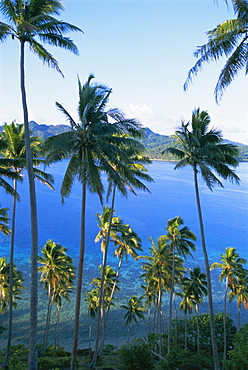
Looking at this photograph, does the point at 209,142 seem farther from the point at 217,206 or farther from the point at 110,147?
the point at 217,206

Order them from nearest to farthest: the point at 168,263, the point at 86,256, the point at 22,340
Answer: the point at 168,263, the point at 22,340, the point at 86,256

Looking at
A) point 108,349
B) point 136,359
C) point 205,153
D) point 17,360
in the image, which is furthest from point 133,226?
point 205,153

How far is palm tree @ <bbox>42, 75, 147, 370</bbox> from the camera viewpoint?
42.9ft

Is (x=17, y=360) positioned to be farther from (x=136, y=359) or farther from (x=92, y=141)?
(x=92, y=141)

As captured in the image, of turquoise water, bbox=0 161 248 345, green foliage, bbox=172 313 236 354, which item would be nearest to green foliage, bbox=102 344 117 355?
turquoise water, bbox=0 161 248 345

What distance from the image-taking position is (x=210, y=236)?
7644 cm

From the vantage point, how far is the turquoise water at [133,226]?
44531 millimetres

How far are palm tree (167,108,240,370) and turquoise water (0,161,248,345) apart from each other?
93.4 ft

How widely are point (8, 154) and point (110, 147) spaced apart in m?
7.45

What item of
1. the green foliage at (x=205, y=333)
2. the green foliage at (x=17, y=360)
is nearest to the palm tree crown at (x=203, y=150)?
the green foliage at (x=17, y=360)

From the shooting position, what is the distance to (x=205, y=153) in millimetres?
15922

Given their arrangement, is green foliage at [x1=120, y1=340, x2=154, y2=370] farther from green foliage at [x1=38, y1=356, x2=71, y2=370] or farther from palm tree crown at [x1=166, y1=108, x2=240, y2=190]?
palm tree crown at [x1=166, y1=108, x2=240, y2=190]

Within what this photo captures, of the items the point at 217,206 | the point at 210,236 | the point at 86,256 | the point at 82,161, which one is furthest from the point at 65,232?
the point at 82,161

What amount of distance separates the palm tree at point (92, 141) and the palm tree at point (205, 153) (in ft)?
13.2
